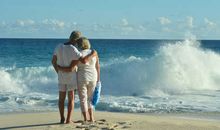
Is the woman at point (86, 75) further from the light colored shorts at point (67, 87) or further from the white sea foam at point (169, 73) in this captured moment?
the white sea foam at point (169, 73)

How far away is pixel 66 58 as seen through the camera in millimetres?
8859

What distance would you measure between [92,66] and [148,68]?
12.2 meters

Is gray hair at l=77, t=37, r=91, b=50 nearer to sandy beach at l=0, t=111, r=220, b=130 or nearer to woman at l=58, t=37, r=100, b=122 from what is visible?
woman at l=58, t=37, r=100, b=122

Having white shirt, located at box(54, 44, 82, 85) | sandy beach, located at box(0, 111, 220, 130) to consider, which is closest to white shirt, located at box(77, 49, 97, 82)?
white shirt, located at box(54, 44, 82, 85)

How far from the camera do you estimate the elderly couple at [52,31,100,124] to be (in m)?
8.84

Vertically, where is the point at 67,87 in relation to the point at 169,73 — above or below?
below

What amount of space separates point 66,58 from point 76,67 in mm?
234

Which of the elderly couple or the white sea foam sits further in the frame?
the white sea foam

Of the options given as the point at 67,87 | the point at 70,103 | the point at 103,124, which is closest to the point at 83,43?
the point at 67,87

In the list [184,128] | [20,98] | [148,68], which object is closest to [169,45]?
[148,68]

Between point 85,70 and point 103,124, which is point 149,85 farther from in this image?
point 85,70

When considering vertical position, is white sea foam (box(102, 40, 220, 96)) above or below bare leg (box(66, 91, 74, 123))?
above

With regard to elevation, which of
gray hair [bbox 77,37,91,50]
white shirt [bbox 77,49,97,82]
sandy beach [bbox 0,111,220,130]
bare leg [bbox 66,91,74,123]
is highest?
gray hair [bbox 77,37,91,50]

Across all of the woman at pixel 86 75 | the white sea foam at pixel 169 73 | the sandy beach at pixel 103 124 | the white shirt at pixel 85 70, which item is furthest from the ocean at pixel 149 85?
the white shirt at pixel 85 70
